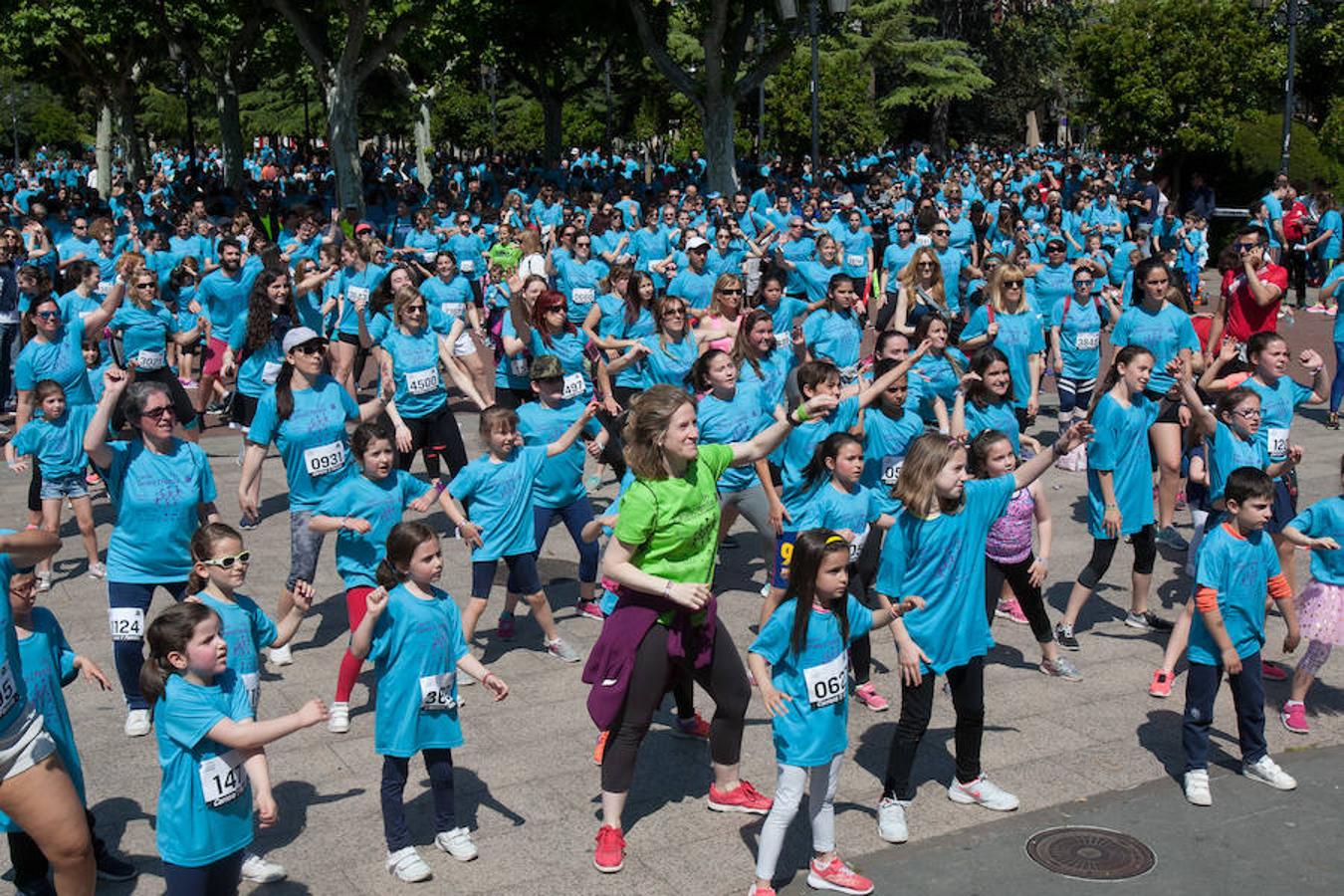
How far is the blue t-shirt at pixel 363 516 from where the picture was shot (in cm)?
750

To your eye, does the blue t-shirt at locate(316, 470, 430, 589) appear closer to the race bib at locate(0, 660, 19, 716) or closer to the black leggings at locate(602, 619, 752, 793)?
the black leggings at locate(602, 619, 752, 793)

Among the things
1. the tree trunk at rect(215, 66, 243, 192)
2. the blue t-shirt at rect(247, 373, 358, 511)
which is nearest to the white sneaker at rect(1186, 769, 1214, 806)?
the blue t-shirt at rect(247, 373, 358, 511)

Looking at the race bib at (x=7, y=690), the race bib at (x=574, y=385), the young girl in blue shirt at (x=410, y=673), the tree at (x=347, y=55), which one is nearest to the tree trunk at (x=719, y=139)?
the tree at (x=347, y=55)

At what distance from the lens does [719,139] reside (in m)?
34.4

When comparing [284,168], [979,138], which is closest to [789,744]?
[284,168]

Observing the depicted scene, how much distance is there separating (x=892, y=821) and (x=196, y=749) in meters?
2.86

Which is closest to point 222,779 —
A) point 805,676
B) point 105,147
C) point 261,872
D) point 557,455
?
point 261,872

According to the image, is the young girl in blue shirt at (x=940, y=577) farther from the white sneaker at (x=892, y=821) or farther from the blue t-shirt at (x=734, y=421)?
the blue t-shirt at (x=734, y=421)

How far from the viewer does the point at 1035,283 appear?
1473cm

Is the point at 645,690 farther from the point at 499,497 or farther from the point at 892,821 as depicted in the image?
the point at 499,497

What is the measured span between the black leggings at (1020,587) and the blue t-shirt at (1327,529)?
1331 millimetres

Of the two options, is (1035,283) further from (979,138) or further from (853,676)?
(979,138)

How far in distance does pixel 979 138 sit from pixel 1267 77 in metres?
37.0

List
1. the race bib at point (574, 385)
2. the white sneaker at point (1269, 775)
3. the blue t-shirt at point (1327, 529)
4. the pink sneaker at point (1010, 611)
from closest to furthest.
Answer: the white sneaker at point (1269, 775) → the blue t-shirt at point (1327, 529) → the pink sneaker at point (1010, 611) → the race bib at point (574, 385)
